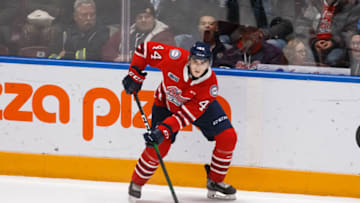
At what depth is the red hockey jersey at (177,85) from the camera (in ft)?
11.6

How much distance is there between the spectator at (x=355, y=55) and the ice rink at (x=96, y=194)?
0.80 m

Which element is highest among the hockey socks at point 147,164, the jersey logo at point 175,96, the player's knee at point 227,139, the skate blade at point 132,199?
the jersey logo at point 175,96

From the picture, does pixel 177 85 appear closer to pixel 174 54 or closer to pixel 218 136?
pixel 174 54

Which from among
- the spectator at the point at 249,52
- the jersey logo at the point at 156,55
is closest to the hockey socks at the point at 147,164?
the jersey logo at the point at 156,55

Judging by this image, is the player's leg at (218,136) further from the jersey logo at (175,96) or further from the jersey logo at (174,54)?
the jersey logo at (174,54)

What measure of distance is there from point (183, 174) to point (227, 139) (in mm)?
514

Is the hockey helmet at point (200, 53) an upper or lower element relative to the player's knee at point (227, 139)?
upper

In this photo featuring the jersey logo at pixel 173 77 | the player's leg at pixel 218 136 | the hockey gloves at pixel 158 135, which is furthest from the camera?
the player's leg at pixel 218 136

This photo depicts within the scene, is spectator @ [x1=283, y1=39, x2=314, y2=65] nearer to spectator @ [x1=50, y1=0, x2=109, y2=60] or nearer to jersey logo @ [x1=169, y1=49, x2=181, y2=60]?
jersey logo @ [x1=169, y1=49, x2=181, y2=60]

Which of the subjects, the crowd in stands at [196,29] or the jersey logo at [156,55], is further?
the crowd in stands at [196,29]

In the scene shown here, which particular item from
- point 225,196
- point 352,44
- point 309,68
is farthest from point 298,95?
point 225,196

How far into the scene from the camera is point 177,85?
3.60 meters

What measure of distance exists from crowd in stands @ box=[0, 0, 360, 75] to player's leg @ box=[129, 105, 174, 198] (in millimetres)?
532

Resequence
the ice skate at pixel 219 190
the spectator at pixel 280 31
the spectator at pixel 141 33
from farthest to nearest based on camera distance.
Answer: the spectator at pixel 141 33 → the spectator at pixel 280 31 → the ice skate at pixel 219 190
